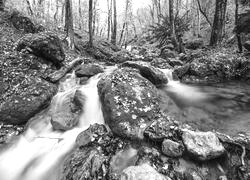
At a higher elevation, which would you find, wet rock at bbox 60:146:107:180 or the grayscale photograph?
the grayscale photograph

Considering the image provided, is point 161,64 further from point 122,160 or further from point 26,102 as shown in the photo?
point 122,160

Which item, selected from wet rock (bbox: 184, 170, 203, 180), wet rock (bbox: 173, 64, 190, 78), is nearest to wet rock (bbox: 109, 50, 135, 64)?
wet rock (bbox: 173, 64, 190, 78)

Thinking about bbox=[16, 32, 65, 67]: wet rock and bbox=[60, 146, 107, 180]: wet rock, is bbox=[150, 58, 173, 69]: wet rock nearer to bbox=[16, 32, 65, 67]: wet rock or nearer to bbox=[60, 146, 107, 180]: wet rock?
bbox=[16, 32, 65, 67]: wet rock

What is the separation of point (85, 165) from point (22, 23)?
1002 centimetres

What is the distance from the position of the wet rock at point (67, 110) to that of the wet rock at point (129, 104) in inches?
36.5

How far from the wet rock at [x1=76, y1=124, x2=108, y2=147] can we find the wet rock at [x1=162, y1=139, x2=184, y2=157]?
1.47m

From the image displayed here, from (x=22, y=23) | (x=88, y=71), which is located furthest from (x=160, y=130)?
(x=22, y=23)

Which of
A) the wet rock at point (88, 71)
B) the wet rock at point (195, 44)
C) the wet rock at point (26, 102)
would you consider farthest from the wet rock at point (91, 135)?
the wet rock at point (195, 44)

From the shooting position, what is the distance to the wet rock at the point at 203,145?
3035 mm

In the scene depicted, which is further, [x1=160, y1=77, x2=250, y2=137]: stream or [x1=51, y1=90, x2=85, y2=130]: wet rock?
[x1=51, y1=90, x2=85, y2=130]: wet rock

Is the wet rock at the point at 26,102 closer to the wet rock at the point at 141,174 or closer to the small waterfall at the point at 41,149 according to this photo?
the small waterfall at the point at 41,149

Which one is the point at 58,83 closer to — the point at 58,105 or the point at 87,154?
the point at 58,105

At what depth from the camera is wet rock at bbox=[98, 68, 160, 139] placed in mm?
3986

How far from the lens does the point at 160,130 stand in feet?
12.0
